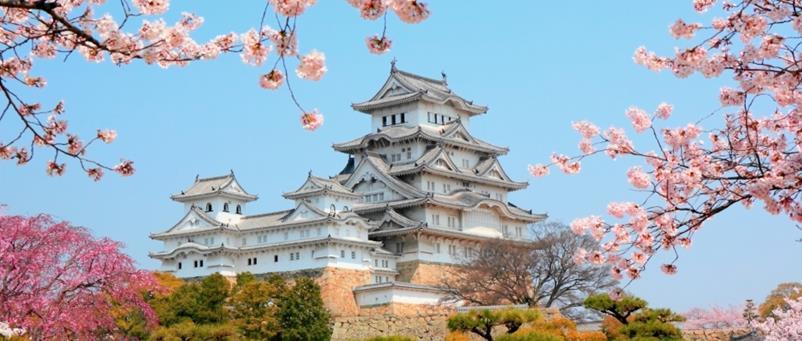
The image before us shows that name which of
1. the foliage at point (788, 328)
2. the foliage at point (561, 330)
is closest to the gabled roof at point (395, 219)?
the foliage at point (561, 330)

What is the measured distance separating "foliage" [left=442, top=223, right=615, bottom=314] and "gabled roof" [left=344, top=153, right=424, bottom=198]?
25.4ft

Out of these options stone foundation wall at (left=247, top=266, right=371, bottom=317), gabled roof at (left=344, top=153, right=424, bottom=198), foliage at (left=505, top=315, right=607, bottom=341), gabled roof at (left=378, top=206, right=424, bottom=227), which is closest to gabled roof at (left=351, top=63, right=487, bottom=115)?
gabled roof at (left=344, top=153, right=424, bottom=198)

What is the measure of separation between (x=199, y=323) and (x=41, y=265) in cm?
1948

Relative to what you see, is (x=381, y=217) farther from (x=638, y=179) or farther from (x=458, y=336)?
(x=638, y=179)

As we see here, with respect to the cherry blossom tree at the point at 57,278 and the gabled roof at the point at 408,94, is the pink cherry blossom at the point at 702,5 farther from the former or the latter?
the gabled roof at the point at 408,94

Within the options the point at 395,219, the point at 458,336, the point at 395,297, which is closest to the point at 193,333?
the point at 458,336

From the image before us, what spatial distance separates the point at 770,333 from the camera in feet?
76.4

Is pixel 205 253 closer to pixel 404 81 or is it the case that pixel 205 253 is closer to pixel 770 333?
pixel 404 81

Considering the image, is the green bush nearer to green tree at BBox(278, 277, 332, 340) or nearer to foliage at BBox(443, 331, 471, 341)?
foliage at BBox(443, 331, 471, 341)

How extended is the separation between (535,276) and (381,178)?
44.1ft

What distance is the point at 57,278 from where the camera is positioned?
2128 centimetres

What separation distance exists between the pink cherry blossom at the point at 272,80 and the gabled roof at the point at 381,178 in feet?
145

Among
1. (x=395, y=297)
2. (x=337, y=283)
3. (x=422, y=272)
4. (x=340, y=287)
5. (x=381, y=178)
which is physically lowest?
(x=395, y=297)

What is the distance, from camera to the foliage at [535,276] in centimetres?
4075
